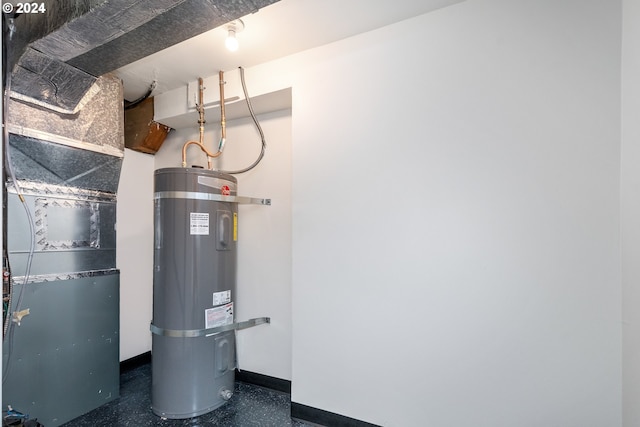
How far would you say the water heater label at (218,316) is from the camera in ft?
6.68

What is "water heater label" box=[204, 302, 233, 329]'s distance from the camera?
2037mm

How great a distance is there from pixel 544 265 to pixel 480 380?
0.63 m

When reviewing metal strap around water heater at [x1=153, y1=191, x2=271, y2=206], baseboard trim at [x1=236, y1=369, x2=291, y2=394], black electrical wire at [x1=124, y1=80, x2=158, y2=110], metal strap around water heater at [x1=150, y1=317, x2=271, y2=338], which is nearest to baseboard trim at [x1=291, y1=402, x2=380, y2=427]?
baseboard trim at [x1=236, y1=369, x2=291, y2=394]

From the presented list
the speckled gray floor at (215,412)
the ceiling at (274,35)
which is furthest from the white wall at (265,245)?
the ceiling at (274,35)

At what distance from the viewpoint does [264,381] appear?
7.75 ft

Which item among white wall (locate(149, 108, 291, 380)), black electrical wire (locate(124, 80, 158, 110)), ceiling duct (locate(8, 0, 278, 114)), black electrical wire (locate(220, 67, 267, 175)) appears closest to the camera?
ceiling duct (locate(8, 0, 278, 114))

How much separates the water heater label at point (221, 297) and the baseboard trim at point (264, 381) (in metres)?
0.69

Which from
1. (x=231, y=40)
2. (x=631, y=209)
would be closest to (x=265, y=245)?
(x=231, y=40)

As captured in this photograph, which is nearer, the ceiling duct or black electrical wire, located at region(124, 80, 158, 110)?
the ceiling duct

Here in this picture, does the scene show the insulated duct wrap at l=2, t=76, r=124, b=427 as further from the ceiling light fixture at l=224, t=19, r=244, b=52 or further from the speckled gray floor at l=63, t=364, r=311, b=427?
the ceiling light fixture at l=224, t=19, r=244, b=52

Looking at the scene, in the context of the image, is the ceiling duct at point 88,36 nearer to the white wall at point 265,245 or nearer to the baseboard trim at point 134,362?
the white wall at point 265,245

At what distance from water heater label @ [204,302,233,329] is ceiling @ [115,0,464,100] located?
169 cm

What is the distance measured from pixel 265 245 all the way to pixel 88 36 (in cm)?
159

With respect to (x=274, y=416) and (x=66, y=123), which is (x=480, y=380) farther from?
(x=66, y=123)
